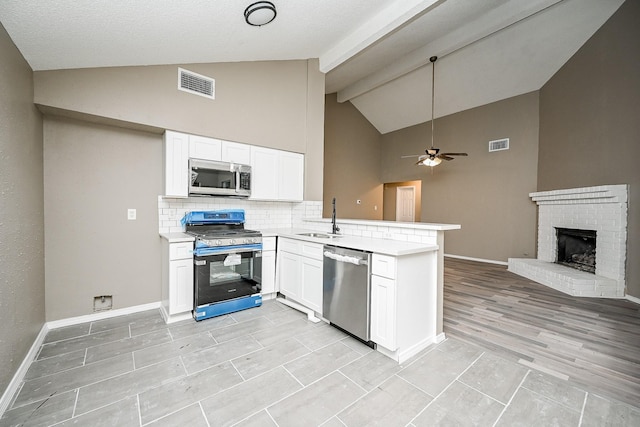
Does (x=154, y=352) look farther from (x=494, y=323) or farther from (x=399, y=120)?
(x=399, y=120)

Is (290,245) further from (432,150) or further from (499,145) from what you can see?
(499,145)

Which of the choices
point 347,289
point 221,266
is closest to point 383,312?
point 347,289

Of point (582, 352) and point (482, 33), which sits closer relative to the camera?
point (582, 352)

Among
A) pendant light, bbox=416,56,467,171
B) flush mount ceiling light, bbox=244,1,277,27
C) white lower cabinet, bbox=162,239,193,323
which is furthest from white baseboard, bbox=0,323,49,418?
pendant light, bbox=416,56,467,171

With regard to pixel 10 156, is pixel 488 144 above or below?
above

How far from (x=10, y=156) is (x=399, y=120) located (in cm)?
760

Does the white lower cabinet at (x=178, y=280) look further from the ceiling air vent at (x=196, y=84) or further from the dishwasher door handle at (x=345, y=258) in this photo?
the ceiling air vent at (x=196, y=84)

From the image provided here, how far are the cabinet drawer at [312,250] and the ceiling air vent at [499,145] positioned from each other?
542 centimetres

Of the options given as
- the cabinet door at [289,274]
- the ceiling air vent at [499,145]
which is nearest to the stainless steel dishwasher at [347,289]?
the cabinet door at [289,274]

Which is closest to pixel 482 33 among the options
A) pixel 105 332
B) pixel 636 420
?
pixel 636 420

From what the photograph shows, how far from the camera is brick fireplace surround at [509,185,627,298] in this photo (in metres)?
3.80

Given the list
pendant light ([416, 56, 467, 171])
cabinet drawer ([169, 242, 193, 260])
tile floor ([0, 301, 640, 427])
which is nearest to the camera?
tile floor ([0, 301, 640, 427])

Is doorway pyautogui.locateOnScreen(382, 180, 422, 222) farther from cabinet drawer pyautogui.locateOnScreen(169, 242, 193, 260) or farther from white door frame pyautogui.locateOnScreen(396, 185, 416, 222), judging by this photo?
cabinet drawer pyautogui.locateOnScreen(169, 242, 193, 260)

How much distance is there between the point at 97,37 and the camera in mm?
2105
